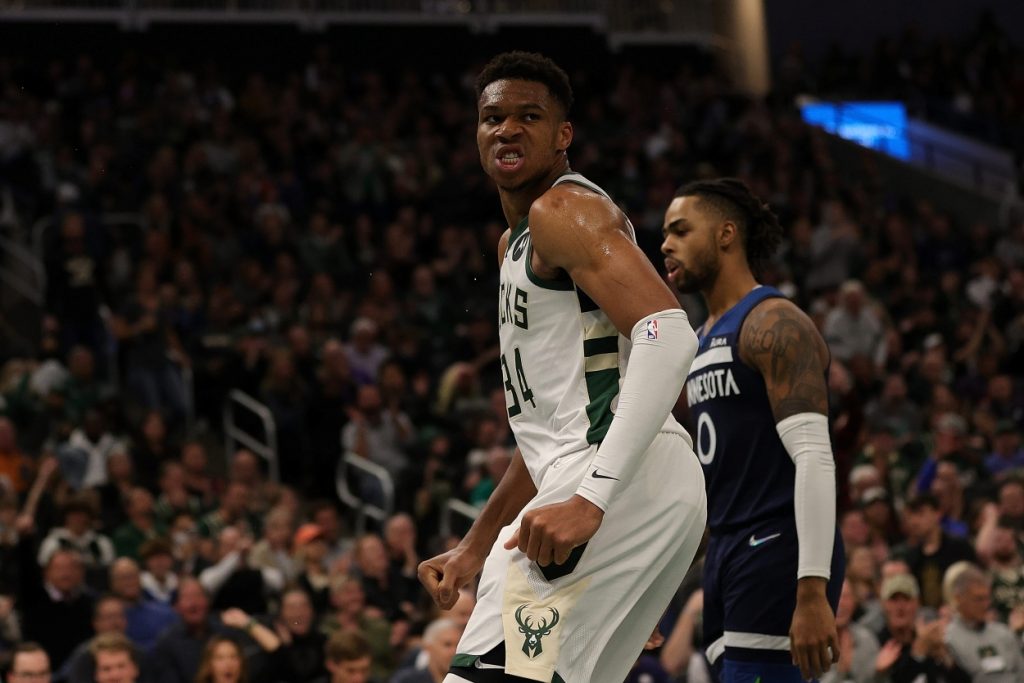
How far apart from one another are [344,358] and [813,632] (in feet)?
32.3

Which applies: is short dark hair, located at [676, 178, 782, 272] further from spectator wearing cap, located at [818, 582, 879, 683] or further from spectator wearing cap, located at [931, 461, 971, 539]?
spectator wearing cap, located at [931, 461, 971, 539]

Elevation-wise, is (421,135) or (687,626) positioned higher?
(421,135)

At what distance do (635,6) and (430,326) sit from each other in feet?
40.6

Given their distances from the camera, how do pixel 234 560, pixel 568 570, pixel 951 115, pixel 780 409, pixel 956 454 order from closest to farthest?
pixel 568 570
pixel 780 409
pixel 234 560
pixel 956 454
pixel 951 115

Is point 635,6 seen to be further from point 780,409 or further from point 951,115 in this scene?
point 780,409

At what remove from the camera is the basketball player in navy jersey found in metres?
4.75

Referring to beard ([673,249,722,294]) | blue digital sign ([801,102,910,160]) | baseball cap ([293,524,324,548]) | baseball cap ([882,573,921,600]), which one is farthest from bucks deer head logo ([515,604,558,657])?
blue digital sign ([801,102,910,160])

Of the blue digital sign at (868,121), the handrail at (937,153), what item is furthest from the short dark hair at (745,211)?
the blue digital sign at (868,121)

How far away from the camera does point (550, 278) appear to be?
12.6 feet

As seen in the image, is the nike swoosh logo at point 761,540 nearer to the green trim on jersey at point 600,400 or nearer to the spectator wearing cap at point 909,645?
the green trim on jersey at point 600,400

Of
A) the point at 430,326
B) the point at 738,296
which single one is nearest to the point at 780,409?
the point at 738,296

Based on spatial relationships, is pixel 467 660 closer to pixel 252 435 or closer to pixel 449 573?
pixel 449 573

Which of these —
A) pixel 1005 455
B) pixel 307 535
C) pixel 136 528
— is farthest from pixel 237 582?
pixel 1005 455

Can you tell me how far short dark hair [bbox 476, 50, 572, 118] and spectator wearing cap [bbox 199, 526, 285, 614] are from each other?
6676 millimetres
